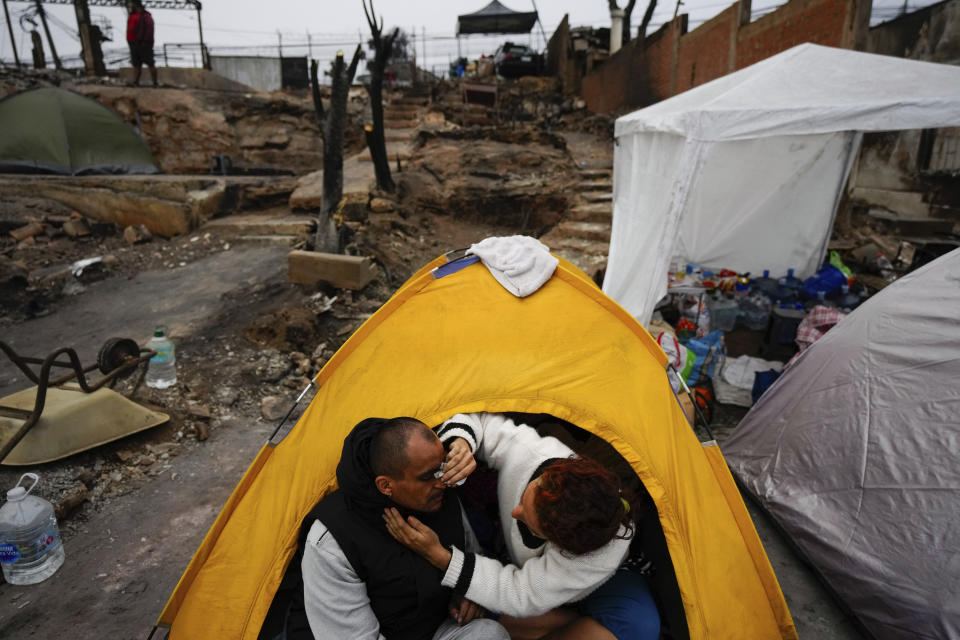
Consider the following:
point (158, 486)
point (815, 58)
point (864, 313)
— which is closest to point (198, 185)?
point (158, 486)

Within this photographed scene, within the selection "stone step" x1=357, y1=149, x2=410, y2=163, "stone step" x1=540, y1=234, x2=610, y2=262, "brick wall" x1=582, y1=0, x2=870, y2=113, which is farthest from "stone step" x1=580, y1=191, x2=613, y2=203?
"stone step" x1=357, y1=149, x2=410, y2=163

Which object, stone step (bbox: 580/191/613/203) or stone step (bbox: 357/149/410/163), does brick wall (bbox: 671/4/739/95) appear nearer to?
stone step (bbox: 580/191/613/203)

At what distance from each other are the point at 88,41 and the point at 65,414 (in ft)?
53.6

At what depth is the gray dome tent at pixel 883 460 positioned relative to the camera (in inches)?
82.6

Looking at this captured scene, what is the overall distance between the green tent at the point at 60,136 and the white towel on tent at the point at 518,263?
33.3ft

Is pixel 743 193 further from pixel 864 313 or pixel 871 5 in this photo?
pixel 864 313

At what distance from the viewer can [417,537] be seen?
1.71 metres

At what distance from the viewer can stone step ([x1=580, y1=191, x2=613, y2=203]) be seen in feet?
30.1

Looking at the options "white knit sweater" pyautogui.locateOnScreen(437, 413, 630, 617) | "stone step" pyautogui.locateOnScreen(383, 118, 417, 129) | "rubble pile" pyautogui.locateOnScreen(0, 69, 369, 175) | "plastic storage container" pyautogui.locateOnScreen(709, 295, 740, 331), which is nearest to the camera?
"white knit sweater" pyautogui.locateOnScreen(437, 413, 630, 617)

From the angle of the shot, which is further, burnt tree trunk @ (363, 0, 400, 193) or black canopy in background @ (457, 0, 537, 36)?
black canopy in background @ (457, 0, 537, 36)

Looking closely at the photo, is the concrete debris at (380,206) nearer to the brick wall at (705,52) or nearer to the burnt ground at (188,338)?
the burnt ground at (188,338)

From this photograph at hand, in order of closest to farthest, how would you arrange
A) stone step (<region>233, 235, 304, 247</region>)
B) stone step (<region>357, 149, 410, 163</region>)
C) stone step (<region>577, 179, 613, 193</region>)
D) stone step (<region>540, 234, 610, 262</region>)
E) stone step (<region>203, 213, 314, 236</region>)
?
1. stone step (<region>233, 235, 304, 247</region>)
2. stone step (<region>203, 213, 314, 236</region>)
3. stone step (<region>540, 234, 610, 262</region>)
4. stone step (<region>577, 179, 613, 193</region>)
5. stone step (<region>357, 149, 410, 163</region>)

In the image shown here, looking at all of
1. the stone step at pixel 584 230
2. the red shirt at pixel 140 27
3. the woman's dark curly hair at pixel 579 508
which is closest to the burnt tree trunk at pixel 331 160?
the stone step at pixel 584 230

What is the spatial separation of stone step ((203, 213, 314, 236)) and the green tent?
336cm
